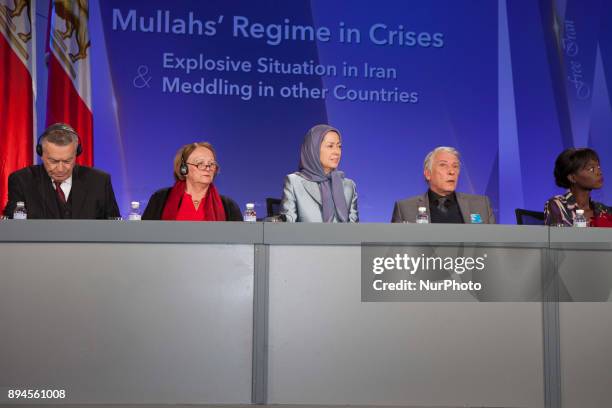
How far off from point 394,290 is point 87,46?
13.2 feet

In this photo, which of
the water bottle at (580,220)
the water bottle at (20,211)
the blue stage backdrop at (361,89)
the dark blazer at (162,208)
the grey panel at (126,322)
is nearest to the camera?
the grey panel at (126,322)

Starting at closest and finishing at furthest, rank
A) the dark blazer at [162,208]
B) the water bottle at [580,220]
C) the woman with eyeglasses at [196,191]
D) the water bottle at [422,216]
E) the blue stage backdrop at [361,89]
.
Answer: the water bottle at [580,220], the water bottle at [422,216], the woman with eyeglasses at [196,191], the dark blazer at [162,208], the blue stage backdrop at [361,89]

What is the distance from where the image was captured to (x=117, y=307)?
6.95 ft

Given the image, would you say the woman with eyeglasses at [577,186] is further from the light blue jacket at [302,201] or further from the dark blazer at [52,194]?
the dark blazer at [52,194]

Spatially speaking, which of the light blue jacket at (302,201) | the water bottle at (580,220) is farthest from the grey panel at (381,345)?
the light blue jacket at (302,201)

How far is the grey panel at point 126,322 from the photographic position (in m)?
2.09

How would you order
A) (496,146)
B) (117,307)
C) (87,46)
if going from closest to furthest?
1. (117,307)
2. (87,46)
3. (496,146)

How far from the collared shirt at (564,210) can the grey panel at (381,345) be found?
1.35m

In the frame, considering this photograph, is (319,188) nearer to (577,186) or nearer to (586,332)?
(577,186)

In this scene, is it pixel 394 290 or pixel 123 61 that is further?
pixel 123 61

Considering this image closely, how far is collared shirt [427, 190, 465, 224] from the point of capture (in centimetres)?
346

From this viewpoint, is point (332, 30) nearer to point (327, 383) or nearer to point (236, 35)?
point (236, 35)

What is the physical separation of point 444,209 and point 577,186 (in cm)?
74

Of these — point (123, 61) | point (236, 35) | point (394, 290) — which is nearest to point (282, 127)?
point (236, 35)
